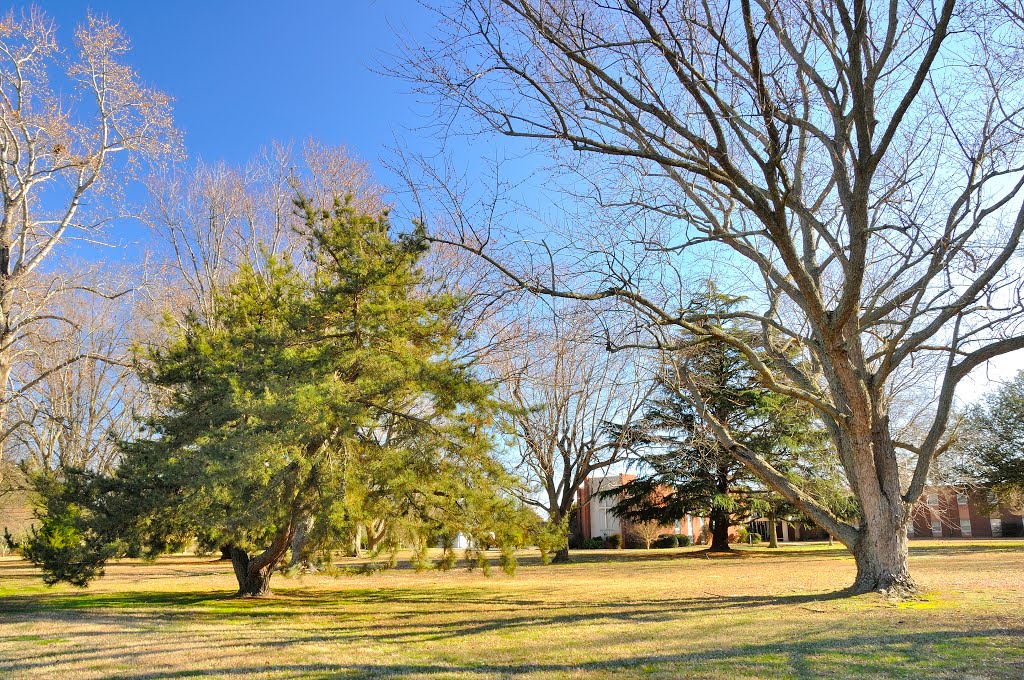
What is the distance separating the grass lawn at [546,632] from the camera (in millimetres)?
6395

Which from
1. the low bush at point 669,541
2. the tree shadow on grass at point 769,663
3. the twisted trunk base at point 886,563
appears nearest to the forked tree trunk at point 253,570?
the tree shadow on grass at point 769,663

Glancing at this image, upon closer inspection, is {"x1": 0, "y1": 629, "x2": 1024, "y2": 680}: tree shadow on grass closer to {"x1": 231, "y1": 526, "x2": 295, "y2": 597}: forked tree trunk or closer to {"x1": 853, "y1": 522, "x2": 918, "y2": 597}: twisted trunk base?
{"x1": 853, "y1": 522, "x2": 918, "y2": 597}: twisted trunk base

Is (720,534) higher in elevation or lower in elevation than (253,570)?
lower

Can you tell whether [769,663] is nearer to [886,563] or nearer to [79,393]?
[886,563]

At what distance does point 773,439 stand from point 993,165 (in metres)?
16.9

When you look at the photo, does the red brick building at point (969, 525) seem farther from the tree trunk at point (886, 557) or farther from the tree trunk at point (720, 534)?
Answer: the tree trunk at point (886, 557)

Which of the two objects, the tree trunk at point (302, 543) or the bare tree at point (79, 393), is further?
the bare tree at point (79, 393)

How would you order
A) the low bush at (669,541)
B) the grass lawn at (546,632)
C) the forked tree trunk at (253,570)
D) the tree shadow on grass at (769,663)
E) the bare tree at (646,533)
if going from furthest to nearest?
the low bush at (669,541) < the bare tree at (646,533) < the forked tree trunk at (253,570) < the grass lawn at (546,632) < the tree shadow on grass at (769,663)

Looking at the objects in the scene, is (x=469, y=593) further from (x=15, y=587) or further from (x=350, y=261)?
(x=15, y=587)

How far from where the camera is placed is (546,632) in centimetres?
888

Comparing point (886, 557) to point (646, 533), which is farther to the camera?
point (646, 533)

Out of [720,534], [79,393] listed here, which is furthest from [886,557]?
[79,393]

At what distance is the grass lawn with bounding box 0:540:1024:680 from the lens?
639 centimetres

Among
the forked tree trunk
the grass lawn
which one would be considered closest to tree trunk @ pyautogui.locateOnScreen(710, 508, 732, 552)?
the grass lawn
